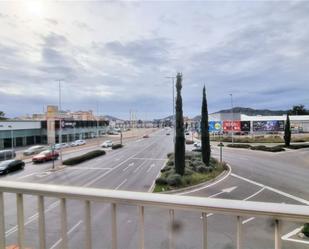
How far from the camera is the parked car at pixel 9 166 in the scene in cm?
2310

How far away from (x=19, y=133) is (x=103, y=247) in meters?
50.7

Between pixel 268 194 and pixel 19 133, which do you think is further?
pixel 19 133

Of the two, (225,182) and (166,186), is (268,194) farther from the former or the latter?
(166,186)

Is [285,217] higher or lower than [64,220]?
higher

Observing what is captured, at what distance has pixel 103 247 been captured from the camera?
8.65 feet

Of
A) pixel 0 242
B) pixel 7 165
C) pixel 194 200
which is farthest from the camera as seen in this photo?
pixel 7 165

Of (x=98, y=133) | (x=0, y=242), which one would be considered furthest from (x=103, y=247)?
(x=98, y=133)

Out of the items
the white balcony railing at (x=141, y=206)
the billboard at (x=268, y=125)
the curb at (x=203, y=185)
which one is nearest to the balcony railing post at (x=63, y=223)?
the white balcony railing at (x=141, y=206)

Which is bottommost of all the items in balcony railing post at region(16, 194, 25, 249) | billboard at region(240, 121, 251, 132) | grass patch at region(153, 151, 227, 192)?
grass patch at region(153, 151, 227, 192)

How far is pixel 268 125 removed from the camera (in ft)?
235

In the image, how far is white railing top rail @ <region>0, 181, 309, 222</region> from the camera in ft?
4.89

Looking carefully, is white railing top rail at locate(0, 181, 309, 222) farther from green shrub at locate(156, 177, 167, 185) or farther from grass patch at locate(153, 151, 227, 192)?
green shrub at locate(156, 177, 167, 185)

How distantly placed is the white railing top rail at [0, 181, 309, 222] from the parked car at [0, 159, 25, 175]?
79.2 feet

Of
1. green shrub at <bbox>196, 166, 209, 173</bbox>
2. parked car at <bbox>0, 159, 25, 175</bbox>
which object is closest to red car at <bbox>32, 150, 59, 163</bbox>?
parked car at <bbox>0, 159, 25, 175</bbox>
